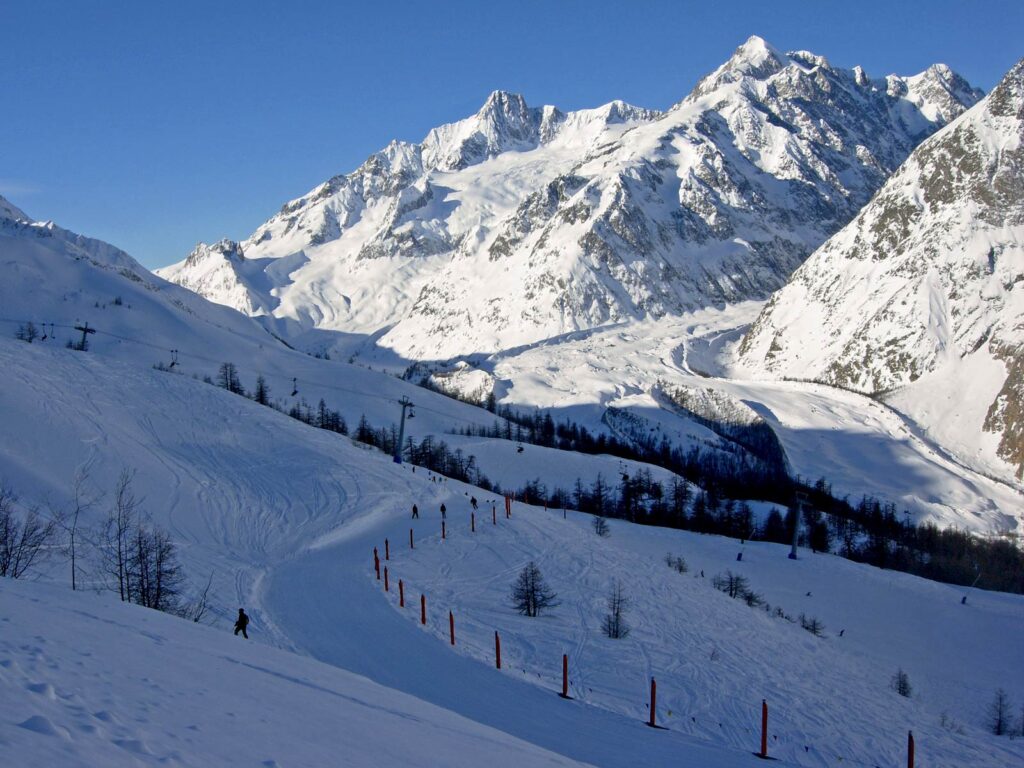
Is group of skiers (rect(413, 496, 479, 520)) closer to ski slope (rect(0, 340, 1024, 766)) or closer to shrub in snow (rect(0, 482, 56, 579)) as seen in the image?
ski slope (rect(0, 340, 1024, 766))

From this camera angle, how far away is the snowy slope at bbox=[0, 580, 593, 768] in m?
6.53

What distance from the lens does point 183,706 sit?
816 cm

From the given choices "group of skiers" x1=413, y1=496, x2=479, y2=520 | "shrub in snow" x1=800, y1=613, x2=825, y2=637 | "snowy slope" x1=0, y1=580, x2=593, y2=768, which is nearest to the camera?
"snowy slope" x1=0, y1=580, x2=593, y2=768

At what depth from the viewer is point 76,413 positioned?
44.5 meters

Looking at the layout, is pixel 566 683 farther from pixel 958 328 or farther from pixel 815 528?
pixel 958 328

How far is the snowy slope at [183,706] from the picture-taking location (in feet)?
21.4

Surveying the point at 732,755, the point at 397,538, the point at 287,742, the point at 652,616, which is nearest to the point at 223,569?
the point at 397,538

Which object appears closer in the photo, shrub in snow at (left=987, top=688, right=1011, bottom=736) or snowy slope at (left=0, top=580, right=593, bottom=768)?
snowy slope at (left=0, top=580, right=593, bottom=768)

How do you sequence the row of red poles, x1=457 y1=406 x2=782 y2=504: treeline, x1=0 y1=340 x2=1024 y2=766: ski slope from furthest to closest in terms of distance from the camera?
x1=457 y1=406 x2=782 y2=504: treeline, x1=0 y1=340 x2=1024 y2=766: ski slope, the row of red poles

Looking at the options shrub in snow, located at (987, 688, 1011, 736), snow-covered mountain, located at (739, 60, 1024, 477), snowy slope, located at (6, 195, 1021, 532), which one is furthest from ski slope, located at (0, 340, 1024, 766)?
snow-covered mountain, located at (739, 60, 1024, 477)

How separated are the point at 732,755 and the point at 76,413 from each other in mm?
42151

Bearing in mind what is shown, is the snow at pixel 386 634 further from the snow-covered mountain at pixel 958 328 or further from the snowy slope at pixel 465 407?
the snow-covered mountain at pixel 958 328

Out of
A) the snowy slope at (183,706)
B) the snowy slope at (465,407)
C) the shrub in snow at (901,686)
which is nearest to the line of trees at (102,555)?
the snowy slope at (183,706)

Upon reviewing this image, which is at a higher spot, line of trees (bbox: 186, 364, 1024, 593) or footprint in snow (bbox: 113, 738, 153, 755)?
line of trees (bbox: 186, 364, 1024, 593)
